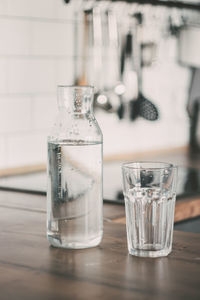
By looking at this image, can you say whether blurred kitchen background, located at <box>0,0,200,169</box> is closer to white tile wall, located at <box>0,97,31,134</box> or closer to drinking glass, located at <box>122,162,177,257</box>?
white tile wall, located at <box>0,97,31,134</box>

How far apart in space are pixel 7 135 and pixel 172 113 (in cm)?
89

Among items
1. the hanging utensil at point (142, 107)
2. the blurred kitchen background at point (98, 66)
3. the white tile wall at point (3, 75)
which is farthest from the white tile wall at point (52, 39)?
the hanging utensil at point (142, 107)

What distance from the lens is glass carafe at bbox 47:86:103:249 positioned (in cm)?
85

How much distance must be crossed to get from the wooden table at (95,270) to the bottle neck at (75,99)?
0.20 m

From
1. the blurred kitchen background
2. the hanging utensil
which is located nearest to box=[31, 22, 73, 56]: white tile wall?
the blurred kitchen background

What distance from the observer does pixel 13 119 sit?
187 cm

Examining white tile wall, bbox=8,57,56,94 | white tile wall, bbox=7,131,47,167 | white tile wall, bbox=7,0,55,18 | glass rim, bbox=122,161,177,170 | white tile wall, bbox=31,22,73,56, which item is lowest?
white tile wall, bbox=7,131,47,167

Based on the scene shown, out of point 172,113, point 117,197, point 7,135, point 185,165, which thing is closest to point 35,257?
point 117,197

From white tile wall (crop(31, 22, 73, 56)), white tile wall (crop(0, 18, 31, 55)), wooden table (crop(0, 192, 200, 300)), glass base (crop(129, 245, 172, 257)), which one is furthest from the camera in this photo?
white tile wall (crop(31, 22, 73, 56))

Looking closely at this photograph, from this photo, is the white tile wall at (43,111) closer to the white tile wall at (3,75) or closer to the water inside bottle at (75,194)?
the white tile wall at (3,75)

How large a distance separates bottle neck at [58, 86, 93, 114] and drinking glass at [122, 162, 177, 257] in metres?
0.11

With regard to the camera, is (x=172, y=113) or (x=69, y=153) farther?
(x=172, y=113)

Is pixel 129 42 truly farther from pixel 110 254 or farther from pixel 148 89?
pixel 110 254

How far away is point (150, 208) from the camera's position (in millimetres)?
848
